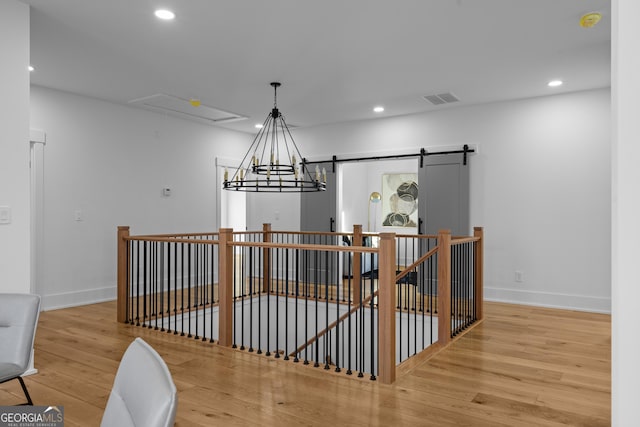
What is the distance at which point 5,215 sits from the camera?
119 inches

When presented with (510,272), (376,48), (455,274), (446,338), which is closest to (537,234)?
(510,272)

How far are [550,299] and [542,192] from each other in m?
Result: 1.33

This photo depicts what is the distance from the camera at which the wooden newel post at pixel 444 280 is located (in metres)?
3.91

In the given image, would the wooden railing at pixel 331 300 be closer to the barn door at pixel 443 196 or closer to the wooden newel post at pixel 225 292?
the wooden newel post at pixel 225 292

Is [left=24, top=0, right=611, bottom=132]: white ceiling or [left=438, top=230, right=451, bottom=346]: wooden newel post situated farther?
[left=438, top=230, right=451, bottom=346]: wooden newel post

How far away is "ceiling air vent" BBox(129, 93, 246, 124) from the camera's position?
5.67 metres

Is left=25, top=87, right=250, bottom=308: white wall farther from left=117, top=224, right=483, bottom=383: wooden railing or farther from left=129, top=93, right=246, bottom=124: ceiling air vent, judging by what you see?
left=117, top=224, right=483, bottom=383: wooden railing

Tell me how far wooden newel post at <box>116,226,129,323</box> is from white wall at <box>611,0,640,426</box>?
4.45m

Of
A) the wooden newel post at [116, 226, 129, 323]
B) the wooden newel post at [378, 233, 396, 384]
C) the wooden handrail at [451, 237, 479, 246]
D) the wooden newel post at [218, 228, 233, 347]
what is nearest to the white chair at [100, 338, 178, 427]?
the wooden newel post at [378, 233, 396, 384]

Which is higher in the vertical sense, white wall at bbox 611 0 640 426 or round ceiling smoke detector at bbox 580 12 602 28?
round ceiling smoke detector at bbox 580 12 602 28

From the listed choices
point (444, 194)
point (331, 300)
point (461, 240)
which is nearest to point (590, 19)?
point (461, 240)

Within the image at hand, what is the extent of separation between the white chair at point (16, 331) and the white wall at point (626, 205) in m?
2.42

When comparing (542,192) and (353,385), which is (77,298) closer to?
(353,385)

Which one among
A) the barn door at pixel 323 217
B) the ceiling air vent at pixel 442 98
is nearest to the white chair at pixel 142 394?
the ceiling air vent at pixel 442 98
